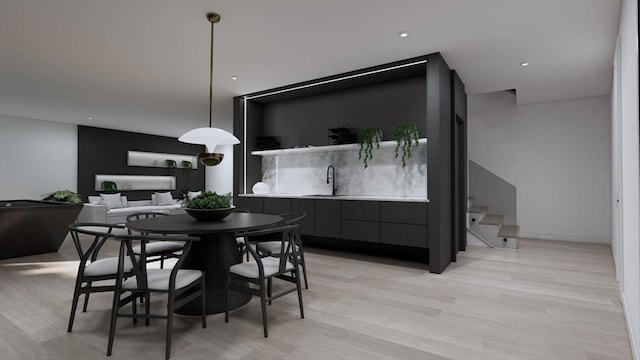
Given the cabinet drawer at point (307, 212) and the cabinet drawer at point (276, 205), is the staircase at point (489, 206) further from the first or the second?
the cabinet drawer at point (276, 205)

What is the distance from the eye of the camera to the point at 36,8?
305 cm

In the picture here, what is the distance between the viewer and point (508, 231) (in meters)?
5.84

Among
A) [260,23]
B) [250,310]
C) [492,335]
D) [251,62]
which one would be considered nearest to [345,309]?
[250,310]

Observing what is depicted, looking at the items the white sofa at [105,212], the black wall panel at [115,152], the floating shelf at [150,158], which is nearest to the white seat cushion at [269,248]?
the white sofa at [105,212]

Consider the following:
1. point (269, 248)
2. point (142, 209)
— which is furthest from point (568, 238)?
point (142, 209)

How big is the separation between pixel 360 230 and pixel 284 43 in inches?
101

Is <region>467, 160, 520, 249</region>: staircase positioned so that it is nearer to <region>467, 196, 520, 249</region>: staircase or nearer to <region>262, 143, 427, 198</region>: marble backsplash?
<region>467, 196, 520, 249</region>: staircase

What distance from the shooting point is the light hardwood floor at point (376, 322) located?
7.13 ft

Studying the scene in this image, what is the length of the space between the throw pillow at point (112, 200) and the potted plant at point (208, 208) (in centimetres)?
685

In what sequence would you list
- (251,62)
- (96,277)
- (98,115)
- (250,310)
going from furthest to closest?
(98,115) < (251,62) < (250,310) < (96,277)

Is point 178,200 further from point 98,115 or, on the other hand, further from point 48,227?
point 48,227

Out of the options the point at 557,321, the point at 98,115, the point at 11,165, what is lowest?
the point at 557,321

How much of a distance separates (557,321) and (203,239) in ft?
9.74

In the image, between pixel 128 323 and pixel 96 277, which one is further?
pixel 128 323
